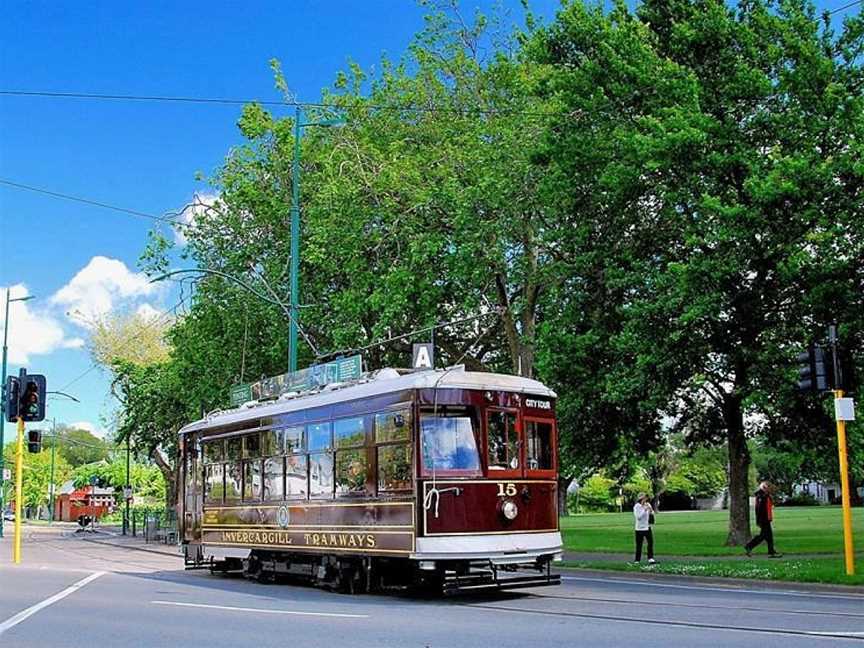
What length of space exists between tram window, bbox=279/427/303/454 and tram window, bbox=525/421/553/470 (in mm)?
4315

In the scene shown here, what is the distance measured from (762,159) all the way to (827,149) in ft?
5.17

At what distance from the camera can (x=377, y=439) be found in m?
17.3

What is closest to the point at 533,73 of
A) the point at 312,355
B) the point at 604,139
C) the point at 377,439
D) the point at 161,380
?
the point at 604,139

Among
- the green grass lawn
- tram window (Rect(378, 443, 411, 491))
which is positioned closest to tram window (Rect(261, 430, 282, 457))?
tram window (Rect(378, 443, 411, 491))

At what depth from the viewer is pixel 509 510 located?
55.0 ft

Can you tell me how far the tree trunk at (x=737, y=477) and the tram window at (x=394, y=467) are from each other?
1477cm

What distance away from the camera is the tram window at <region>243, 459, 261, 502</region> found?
21.1m

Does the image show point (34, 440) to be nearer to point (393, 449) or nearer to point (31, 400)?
point (31, 400)

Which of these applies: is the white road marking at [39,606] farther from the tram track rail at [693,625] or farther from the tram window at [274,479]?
the tram track rail at [693,625]

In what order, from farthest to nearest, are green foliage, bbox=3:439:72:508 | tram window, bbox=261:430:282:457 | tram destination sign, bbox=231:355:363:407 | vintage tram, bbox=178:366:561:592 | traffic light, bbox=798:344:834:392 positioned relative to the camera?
green foliage, bbox=3:439:72:508 < tram window, bbox=261:430:282:457 < tram destination sign, bbox=231:355:363:407 < traffic light, bbox=798:344:834:392 < vintage tram, bbox=178:366:561:592

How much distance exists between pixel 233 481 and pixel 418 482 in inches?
275

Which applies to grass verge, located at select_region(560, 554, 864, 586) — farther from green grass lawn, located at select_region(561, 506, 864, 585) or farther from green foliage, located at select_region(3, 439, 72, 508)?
green foliage, located at select_region(3, 439, 72, 508)

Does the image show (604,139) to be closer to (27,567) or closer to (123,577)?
(123,577)

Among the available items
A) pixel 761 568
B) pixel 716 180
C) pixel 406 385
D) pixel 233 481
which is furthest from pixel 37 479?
pixel 406 385
